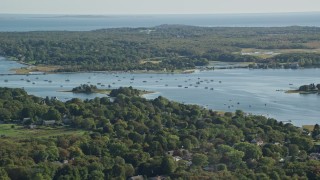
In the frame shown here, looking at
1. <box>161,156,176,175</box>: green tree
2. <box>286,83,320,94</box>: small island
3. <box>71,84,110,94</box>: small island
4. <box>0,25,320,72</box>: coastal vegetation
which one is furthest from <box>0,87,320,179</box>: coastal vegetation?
<box>0,25,320,72</box>: coastal vegetation

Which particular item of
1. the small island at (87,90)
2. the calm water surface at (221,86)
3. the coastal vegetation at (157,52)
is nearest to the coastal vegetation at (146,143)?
the calm water surface at (221,86)

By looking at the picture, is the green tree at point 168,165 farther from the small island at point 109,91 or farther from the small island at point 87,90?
the small island at point 87,90

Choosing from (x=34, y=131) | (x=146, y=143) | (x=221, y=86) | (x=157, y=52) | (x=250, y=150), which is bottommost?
(x=34, y=131)

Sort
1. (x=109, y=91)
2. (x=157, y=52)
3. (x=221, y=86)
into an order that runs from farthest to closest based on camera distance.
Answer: (x=157, y=52) → (x=221, y=86) → (x=109, y=91)

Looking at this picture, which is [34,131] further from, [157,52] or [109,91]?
[157,52]

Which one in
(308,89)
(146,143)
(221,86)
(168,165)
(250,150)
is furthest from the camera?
(221,86)

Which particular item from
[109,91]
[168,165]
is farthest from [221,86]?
[168,165]
